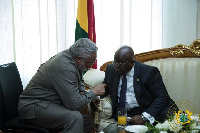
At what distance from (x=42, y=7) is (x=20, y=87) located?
1341mm

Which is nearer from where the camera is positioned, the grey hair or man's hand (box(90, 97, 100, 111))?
the grey hair

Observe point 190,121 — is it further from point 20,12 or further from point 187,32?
point 20,12

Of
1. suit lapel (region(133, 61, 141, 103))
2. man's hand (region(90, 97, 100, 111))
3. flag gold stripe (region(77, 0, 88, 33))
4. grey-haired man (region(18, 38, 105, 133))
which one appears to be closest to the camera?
grey-haired man (region(18, 38, 105, 133))

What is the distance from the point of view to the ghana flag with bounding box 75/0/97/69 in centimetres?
317

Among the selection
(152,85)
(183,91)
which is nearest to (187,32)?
(183,91)

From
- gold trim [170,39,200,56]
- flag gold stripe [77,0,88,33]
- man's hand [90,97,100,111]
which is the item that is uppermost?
flag gold stripe [77,0,88,33]

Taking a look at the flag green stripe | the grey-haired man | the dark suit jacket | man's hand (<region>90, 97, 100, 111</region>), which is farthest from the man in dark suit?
the flag green stripe

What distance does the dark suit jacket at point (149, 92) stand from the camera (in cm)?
244

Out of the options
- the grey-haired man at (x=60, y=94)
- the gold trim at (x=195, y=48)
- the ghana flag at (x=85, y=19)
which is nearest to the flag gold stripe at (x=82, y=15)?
the ghana flag at (x=85, y=19)

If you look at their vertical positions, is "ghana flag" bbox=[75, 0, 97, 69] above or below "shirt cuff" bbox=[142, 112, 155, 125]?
above

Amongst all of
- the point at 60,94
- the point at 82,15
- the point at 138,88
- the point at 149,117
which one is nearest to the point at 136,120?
the point at 149,117

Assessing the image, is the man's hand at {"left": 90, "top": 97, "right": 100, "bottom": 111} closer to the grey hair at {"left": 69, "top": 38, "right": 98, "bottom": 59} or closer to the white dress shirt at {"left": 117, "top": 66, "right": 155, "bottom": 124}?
the white dress shirt at {"left": 117, "top": 66, "right": 155, "bottom": 124}

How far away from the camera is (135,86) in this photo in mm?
2518

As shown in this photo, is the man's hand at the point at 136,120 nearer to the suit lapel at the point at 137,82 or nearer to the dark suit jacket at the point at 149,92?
the dark suit jacket at the point at 149,92
